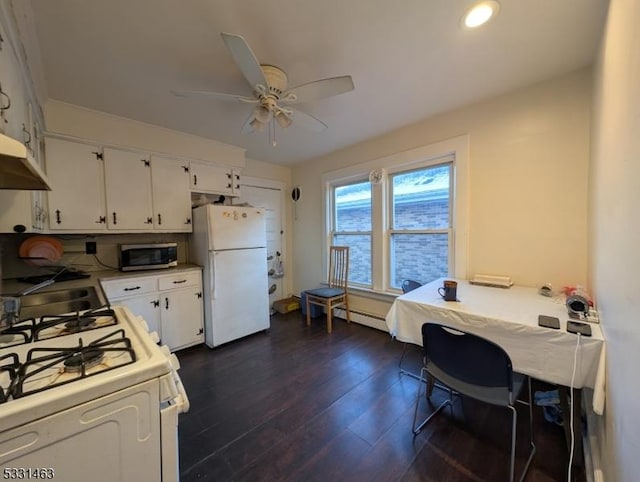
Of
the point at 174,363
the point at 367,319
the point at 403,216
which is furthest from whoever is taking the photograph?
the point at 367,319

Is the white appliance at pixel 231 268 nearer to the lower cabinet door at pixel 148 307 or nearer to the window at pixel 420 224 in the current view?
the lower cabinet door at pixel 148 307

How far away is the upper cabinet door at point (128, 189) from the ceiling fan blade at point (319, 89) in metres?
1.92

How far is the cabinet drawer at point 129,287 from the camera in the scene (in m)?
2.28

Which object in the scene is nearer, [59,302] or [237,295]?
[59,302]

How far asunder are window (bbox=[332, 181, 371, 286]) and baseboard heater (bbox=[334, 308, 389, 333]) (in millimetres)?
410

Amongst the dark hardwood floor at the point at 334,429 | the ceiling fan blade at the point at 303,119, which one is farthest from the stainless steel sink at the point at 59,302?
the ceiling fan blade at the point at 303,119

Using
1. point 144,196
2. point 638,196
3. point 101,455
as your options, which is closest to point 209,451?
point 101,455

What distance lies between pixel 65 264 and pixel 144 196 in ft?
3.23

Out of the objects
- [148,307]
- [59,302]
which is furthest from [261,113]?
[148,307]

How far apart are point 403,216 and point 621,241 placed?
6.93 ft

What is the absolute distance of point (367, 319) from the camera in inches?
130

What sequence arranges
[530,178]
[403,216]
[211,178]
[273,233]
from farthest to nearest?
[273,233] → [211,178] → [403,216] → [530,178]

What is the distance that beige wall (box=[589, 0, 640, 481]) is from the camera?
2.51 feet

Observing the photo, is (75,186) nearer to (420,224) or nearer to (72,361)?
(72,361)
